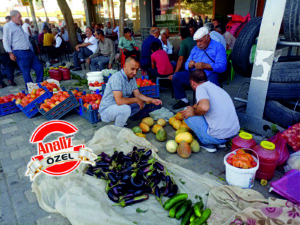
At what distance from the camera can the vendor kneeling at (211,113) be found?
3180 mm

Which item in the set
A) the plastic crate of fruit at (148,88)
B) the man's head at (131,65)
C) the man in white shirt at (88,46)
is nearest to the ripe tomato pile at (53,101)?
the plastic crate of fruit at (148,88)

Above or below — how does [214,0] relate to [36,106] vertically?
above

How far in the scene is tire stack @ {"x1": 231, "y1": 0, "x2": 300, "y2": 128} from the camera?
3.16 m

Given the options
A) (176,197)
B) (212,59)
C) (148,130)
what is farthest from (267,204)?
(212,59)

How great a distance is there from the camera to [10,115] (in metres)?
5.42

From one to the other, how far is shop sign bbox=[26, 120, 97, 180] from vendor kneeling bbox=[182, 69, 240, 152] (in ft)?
5.42

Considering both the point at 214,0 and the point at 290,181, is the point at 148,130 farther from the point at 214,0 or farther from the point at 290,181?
the point at 214,0

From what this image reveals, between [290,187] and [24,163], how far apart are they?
3.70 metres

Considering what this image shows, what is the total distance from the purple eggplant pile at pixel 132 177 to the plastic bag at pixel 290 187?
119 cm

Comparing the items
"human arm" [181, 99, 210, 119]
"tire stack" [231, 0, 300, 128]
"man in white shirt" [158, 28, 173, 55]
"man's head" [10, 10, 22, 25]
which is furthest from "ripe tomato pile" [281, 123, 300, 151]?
"man's head" [10, 10, 22, 25]

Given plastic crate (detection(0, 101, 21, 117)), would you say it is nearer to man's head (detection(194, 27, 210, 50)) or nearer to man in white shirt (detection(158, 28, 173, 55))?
man's head (detection(194, 27, 210, 50))

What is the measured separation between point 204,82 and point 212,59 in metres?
1.64

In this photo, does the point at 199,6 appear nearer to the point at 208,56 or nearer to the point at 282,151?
the point at 208,56

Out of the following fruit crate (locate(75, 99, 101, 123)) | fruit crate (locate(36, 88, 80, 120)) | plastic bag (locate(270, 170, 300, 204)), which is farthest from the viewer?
fruit crate (locate(36, 88, 80, 120))
